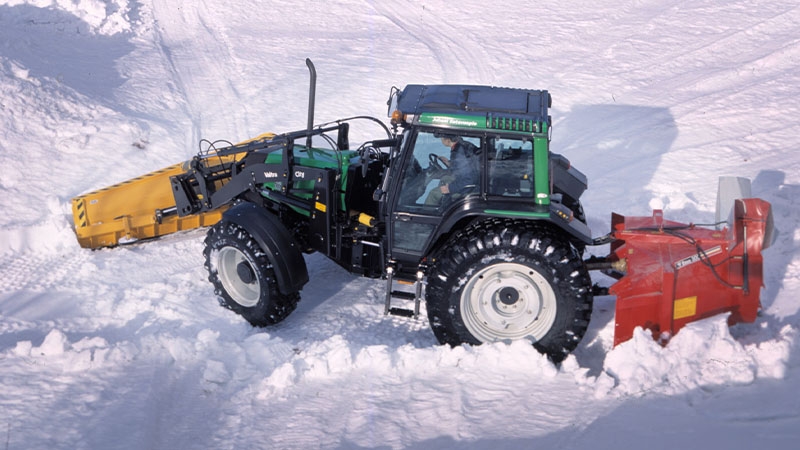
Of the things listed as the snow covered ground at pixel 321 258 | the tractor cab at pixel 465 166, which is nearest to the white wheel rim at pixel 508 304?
the snow covered ground at pixel 321 258

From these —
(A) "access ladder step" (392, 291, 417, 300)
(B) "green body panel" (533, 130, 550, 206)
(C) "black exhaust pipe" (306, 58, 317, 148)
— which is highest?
(C) "black exhaust pipe" (306, 58, 317, 148)

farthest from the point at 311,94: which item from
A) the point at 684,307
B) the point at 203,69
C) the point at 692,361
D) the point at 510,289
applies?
the point at 203,69

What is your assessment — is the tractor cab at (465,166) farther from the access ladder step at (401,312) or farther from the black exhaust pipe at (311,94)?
the black exhaust pipe at (311,94)

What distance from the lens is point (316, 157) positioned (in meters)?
6.62

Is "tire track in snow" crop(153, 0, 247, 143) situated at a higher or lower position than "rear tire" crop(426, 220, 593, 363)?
higher

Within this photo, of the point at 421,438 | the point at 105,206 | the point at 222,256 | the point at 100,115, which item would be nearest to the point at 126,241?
the point at 105,206

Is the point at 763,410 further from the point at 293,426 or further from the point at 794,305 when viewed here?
the point at 293,426

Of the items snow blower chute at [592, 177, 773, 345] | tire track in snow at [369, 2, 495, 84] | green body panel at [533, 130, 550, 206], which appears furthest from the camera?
tire track in snow at [369, 2, 495, 84]

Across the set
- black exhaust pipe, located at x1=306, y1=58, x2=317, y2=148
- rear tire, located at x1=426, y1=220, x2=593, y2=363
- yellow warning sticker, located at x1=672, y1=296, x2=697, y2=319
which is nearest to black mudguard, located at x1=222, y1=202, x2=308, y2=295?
black exhaust pipe, located at x1=306, y1=58, x2=317, y2=148

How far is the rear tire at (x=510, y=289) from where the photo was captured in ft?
17.2

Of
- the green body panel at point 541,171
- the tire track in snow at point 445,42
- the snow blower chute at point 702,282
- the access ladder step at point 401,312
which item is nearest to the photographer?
the green body panel at point 541,171

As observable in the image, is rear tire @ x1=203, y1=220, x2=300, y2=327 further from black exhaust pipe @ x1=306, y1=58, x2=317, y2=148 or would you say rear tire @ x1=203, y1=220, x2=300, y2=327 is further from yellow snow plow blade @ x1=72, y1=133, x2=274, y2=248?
yellow snow plow blade @ x1=72, y1=133, x2=274, y2=248

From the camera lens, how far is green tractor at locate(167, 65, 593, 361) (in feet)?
17.3

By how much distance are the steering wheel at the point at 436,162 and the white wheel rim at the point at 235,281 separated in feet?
5.92
